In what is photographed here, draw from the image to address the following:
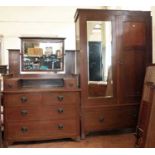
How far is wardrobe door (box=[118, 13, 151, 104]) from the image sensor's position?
113 inches

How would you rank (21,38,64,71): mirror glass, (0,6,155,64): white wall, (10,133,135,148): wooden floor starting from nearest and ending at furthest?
1. (10,133,135,148): wooden floor
2. (21,38,64,71): mirror glass
3. (0,6,155,64): white wall

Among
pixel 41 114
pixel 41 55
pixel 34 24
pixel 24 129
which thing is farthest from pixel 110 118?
pixel 34 24

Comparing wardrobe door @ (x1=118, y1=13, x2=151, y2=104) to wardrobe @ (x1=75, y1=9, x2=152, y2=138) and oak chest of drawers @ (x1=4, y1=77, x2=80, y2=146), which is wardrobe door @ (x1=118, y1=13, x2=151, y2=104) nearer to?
wardrobe @ (x1=75, y1=9, x2=152, y2=138)

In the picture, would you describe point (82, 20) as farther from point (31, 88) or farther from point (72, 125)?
point (72, 125)

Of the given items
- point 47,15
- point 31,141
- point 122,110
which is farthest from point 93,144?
point 47,15

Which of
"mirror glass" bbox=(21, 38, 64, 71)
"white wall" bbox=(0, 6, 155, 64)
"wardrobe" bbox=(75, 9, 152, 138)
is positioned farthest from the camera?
"white wall" bbox=(0, 6, 155, 64)

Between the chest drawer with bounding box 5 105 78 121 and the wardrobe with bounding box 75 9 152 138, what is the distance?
0.19 metres

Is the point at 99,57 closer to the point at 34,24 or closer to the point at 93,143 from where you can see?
the point at 93,143

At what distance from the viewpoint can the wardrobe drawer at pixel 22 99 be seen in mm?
2654

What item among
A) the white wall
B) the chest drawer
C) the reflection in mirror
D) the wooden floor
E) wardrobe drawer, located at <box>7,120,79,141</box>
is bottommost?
the wooden floor

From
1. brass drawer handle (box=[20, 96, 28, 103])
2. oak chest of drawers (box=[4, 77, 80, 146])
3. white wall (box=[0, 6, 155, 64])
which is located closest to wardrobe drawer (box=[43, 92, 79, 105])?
oak chest of drawers (box=[4, 77, 80, 146])

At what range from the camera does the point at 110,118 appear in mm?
2916

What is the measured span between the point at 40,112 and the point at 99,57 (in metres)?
1.05
